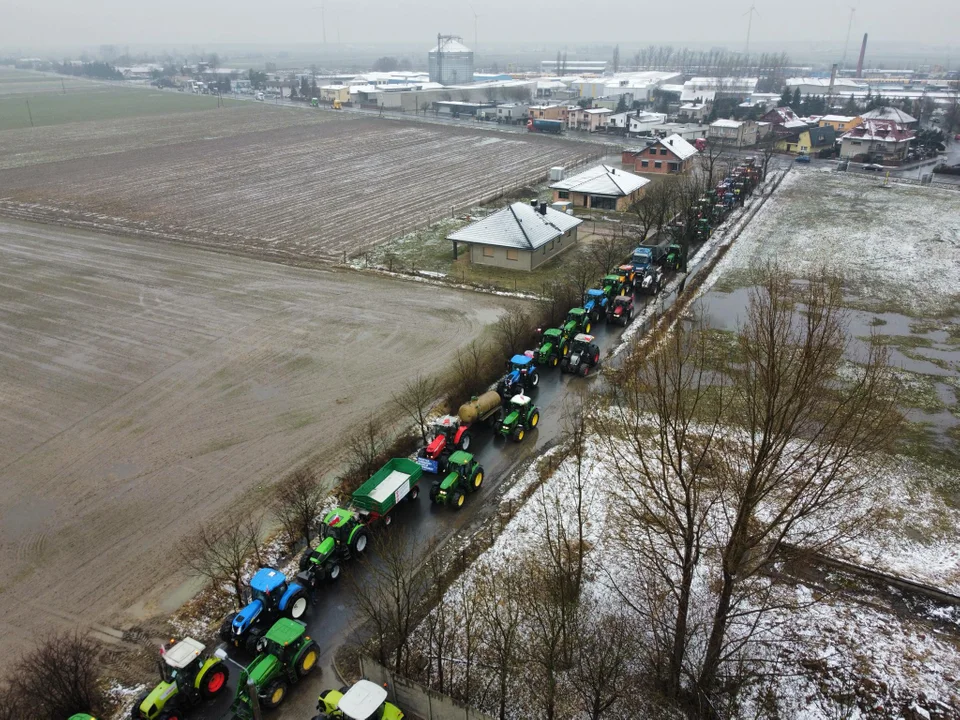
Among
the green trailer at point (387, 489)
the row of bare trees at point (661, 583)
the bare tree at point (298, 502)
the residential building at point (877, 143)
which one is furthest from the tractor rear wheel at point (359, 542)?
the residential building at point (877, 143)

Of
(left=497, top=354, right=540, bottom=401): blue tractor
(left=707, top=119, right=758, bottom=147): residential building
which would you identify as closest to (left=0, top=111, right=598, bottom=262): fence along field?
(left=497, top=354, right=540, bottom=401): blue tractor

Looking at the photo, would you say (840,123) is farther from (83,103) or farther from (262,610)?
(83,103)

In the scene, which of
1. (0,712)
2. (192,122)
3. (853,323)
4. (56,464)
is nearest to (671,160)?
(853,323)

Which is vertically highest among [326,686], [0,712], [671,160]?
[671,160]

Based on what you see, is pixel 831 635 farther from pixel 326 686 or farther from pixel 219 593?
pixel 219 593

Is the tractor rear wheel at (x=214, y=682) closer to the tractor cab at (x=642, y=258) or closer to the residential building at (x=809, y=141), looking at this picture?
the tractor cab at (x=642, y=258)

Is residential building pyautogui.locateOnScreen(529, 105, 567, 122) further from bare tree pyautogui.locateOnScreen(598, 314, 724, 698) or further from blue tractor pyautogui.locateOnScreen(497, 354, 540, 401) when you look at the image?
bare tree pyautogui.locateOnScreen(598, 314, 724, 698)

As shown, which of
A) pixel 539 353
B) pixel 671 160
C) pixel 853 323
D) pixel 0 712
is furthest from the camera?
pixel 671 160
